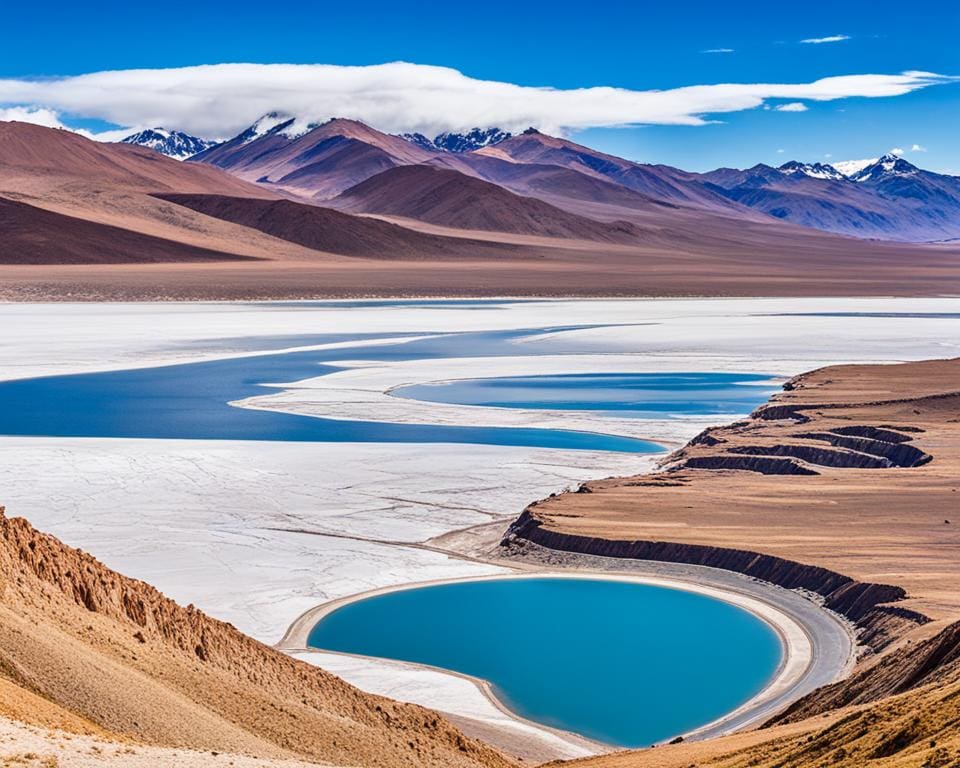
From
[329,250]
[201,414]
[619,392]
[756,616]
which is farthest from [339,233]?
[756,616]

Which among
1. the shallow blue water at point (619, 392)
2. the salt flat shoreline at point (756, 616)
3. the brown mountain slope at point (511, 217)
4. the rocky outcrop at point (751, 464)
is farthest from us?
the brown mountain slope at point (511, 217)

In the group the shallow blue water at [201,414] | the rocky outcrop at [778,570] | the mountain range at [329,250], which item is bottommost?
the rocky outcrop at [778,570]

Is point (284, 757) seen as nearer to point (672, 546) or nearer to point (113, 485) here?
point (672, 546)

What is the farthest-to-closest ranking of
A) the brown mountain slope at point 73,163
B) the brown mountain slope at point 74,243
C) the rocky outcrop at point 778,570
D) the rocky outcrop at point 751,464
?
the brown mountain slope at point 73,163, the brown mountain slope at point 74,243, the rocky outcrop at point 751,464, the rocky outcrop at point 778,570

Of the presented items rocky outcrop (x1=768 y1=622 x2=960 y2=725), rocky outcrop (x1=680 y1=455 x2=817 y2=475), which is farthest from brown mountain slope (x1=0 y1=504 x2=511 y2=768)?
rocky outcrop (x1=680 y1=455 x2=817 y2=475)

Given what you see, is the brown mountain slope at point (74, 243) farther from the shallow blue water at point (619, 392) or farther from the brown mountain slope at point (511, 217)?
the shallow blue water at point (619, 392)

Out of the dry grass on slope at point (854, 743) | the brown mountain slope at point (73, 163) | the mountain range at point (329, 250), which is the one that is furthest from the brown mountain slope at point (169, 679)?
the brown mountain slope at point (73, 163)
